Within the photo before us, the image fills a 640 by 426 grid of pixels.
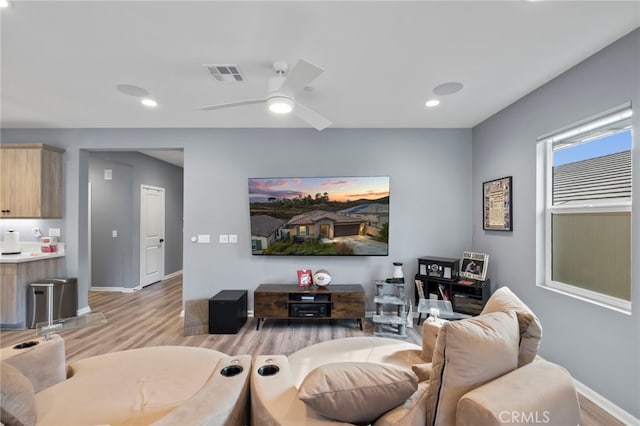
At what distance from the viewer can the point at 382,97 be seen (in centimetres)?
282

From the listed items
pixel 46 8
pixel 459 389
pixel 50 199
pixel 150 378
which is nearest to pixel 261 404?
pixel 459 389

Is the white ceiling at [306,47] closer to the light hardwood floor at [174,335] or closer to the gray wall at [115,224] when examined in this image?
the gray wall at [115,224]

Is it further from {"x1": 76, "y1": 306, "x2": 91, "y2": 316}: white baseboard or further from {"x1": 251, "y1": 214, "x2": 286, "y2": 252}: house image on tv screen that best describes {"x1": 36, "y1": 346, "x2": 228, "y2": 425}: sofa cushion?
{"x1": 76, "y1": 306, "x2": 91, "y2": 316}: white baseboard

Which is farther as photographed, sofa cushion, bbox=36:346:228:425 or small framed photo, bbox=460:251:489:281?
small framed photo, bbox=460:251:489:281

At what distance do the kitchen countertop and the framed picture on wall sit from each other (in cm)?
574

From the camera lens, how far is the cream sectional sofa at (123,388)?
109 cm

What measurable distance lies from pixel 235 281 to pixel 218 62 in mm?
2720

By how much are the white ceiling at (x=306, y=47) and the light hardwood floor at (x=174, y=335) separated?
2.63 metres

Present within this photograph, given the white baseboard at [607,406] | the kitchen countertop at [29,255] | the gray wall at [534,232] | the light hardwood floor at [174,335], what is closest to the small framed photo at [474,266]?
the gray wall at [534,232]

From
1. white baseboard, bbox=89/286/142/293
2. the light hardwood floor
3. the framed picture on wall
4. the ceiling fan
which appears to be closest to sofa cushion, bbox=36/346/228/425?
the light hardwood floor

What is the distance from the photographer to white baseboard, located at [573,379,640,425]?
183cm

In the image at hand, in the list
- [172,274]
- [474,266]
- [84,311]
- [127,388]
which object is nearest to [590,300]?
[474,266]

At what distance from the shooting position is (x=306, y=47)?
6.54 feet

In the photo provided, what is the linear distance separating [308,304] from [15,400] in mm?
2577
